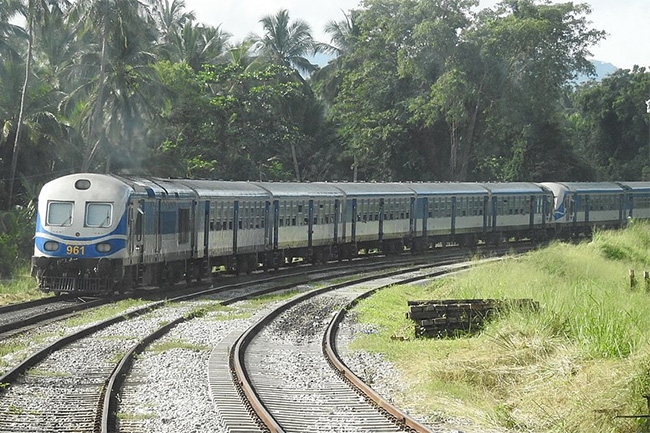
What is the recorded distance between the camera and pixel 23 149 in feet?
141

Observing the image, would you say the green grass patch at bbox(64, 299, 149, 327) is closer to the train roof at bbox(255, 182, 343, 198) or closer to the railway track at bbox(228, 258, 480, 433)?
the railway track at bbox(228, 258, 480, 433)

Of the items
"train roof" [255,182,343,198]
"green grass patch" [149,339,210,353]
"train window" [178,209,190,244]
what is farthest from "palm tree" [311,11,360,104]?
"green grass patch" [149,339,210,353]

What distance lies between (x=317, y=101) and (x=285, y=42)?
6.27m

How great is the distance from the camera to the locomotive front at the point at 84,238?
22062 mm

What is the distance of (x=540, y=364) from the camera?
12.1m

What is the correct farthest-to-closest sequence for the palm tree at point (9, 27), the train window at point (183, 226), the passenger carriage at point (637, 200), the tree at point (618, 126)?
the tree at point (618, 126) < the passenger carriage at point (637, 200) < the palm tree at point (9, 27) < the train window at point (183, 226)

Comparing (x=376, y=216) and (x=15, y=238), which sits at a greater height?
(x=376, y=216)

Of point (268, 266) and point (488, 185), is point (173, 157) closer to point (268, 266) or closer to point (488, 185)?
point (488, 185)

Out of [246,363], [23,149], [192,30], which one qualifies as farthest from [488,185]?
[246,363]

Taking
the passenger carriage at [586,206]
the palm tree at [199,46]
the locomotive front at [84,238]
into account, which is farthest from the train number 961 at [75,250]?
the palm tree at [199,46]

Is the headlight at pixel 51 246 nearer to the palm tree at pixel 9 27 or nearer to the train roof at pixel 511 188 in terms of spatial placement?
the palm tree at pixel 9 27

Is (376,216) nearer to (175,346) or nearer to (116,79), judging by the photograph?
(116,79)

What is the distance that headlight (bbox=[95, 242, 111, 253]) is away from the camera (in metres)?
22.0

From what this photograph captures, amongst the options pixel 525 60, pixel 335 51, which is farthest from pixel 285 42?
pixel 525 60
